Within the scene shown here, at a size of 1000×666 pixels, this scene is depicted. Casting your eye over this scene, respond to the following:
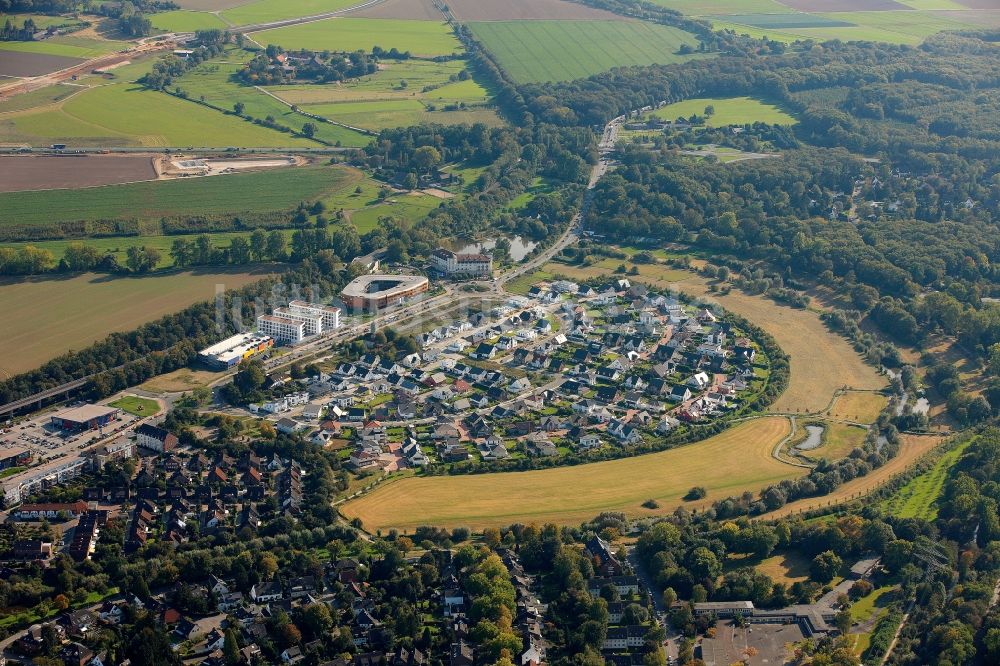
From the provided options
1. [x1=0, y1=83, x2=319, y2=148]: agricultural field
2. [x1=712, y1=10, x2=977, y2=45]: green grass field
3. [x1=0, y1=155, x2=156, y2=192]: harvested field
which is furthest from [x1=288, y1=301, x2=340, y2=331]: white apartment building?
[x1=712, y1=10, x2=977, y2=45]: green grass field

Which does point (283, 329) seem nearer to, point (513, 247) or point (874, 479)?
point (513, 247)

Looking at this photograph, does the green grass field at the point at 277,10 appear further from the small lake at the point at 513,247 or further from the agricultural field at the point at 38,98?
the small lake at the point at 513,247

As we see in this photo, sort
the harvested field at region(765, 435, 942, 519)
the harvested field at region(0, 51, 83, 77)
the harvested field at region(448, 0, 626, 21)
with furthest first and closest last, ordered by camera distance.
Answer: the harvested field at region(448, 0, 626, 21), the harvested field at region(0, 51, 83, 77), the harvested field at region(765, 435, 942, 519)

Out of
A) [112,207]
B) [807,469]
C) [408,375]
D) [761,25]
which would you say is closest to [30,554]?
[408,375]

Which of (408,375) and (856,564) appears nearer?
(856,564)

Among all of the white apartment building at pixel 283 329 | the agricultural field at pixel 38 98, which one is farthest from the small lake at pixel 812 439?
the agricultural field at pixel 38 98

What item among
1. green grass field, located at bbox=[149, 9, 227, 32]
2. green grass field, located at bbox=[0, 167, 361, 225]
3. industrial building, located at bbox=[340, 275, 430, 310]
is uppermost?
green grass field, located at bbox=[149, 9, 227, 32]

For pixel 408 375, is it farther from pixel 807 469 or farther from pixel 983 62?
pixel 983 62

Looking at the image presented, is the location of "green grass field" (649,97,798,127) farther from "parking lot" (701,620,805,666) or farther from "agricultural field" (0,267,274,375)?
"parking lot" (701,620,805,666)
